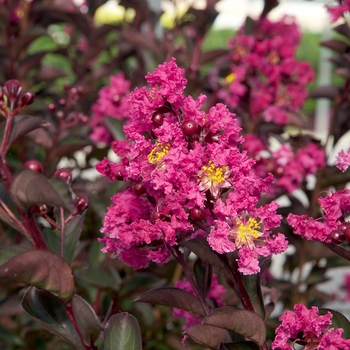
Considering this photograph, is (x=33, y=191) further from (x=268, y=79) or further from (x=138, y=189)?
(x=268, y=79)

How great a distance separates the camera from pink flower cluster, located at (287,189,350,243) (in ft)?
2.39

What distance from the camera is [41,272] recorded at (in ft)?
2.37

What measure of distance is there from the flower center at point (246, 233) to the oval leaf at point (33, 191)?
21cm

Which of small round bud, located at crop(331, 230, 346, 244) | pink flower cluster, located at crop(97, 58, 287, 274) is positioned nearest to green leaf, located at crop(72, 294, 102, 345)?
pink flower cluster, located at crop(97, 58, 287, 274)

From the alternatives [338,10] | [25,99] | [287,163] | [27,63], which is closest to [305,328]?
[25,99]

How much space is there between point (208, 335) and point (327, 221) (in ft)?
0.68

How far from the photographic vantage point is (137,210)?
2.50 feet

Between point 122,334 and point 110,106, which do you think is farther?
point 110,106

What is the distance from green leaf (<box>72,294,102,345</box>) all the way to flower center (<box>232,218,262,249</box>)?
0.83ft

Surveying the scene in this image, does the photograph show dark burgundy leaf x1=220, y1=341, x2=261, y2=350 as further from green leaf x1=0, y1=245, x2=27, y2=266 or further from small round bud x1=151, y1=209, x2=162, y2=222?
green leaf x1=0, y1=245, x2=27, y2=266

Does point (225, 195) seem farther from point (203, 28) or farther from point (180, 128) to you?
point (203, 28)

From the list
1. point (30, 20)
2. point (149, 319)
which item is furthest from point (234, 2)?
point (149, 319)

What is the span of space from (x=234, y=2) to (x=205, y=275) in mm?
11614

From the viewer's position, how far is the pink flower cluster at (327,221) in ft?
2.39
